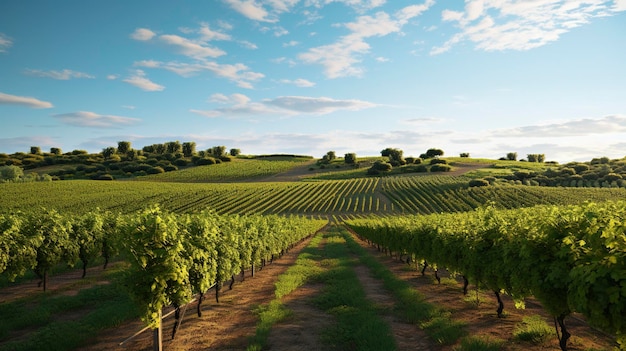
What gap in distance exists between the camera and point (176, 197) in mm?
69688

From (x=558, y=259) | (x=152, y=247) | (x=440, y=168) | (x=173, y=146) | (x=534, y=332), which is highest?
(x=173, y=146)

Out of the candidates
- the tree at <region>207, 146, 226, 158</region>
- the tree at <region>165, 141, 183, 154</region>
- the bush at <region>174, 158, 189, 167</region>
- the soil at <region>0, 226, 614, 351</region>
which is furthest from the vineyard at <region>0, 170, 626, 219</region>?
the tree at <region>165, 141, 183, 154</region>

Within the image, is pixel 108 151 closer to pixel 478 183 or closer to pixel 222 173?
pixel 222 173

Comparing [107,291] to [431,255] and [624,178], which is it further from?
[624,178]

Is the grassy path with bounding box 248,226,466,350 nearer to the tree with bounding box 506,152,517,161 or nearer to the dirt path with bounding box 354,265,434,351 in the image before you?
the dirt path with bounding box 354,265,434,351

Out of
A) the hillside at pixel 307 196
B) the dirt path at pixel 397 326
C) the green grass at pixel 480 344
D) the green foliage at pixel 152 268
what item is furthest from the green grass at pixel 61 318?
the hillside at pixel 307 196

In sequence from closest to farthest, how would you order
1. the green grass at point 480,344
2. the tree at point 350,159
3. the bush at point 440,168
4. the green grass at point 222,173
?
the green grass at point 480,344, the green grass at point 222,173, the bush at point 440,168, the tree at point 350,159

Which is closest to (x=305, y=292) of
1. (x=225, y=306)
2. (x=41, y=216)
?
(x=225, y=306)

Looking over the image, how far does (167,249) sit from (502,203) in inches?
2779

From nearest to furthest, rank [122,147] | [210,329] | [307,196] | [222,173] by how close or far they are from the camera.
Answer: [210,329] < [307,196] < [222,173] < [122,147]

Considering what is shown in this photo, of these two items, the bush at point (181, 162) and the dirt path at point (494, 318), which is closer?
the dirt path at point (494, 318)

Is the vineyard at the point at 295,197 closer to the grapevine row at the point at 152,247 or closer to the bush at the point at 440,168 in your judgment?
the bush at the point at 440,168

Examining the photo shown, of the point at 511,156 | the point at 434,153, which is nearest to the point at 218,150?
the point at 434,153

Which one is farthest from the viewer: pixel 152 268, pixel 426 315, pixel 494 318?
pixel 494 318
